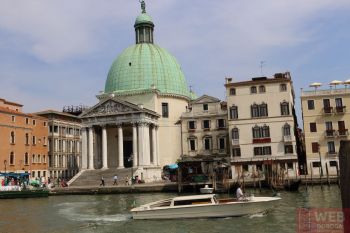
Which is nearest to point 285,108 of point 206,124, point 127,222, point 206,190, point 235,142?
point 235,142

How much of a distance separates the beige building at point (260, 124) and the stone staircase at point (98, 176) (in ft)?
46.9

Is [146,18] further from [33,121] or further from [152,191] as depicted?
[152,191]

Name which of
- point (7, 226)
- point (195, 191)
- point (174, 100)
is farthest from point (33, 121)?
point (7, 226)

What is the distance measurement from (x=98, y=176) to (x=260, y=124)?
73.9 ft

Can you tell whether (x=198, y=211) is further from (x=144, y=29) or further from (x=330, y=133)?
(x=144, y=29)

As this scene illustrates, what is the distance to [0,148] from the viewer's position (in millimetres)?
55938

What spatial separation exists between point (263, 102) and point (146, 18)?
3035 cm

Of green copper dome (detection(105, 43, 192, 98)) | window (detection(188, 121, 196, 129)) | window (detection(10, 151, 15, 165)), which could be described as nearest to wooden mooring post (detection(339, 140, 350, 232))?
window (detection(188, 121, 196, 129))

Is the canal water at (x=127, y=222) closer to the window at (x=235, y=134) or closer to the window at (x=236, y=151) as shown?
the window at (x=236, y=151)

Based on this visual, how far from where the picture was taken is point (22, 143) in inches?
2375

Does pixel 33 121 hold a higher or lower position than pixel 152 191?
higher

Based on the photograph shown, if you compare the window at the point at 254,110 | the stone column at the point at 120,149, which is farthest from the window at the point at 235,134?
the stone column at the point at 120,149

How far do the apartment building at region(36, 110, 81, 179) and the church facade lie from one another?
9.10 metres

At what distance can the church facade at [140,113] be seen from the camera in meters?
58.5
